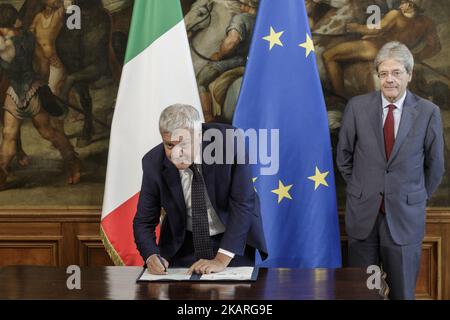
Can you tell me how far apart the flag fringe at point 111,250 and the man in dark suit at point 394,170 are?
5.56 feet

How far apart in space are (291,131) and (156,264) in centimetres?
196

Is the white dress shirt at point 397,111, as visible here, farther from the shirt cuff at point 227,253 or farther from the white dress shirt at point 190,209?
the shirt cuff at point 227,253

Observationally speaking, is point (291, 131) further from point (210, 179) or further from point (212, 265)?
point (212, 265)

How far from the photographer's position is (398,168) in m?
5.02

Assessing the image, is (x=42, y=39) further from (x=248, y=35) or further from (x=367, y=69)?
(x=367, y=69)

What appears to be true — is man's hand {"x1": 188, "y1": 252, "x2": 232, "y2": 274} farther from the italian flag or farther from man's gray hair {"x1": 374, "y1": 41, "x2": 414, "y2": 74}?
man's gray hair {"x1": 374, "y1": 41, "x2": 414, "y2": 74}

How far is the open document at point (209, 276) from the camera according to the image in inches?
142

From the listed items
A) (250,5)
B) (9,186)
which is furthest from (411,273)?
(9,186)

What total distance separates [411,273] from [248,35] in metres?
2.18

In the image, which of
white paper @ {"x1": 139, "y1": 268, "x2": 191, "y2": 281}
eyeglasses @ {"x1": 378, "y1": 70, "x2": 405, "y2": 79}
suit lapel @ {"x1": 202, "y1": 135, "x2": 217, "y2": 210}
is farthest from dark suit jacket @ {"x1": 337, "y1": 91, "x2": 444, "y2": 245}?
white paper @ {"x1": 139, "y1": 268, "x2": 191, "y2": 281}

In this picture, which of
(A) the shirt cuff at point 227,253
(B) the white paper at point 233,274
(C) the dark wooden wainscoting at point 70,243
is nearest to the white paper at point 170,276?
(B) the white paper at point 233,274

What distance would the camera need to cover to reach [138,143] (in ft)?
17.6

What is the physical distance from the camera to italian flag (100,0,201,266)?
5363 millimetres

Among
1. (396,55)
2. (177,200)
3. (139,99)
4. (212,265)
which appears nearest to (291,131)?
(396,55)
